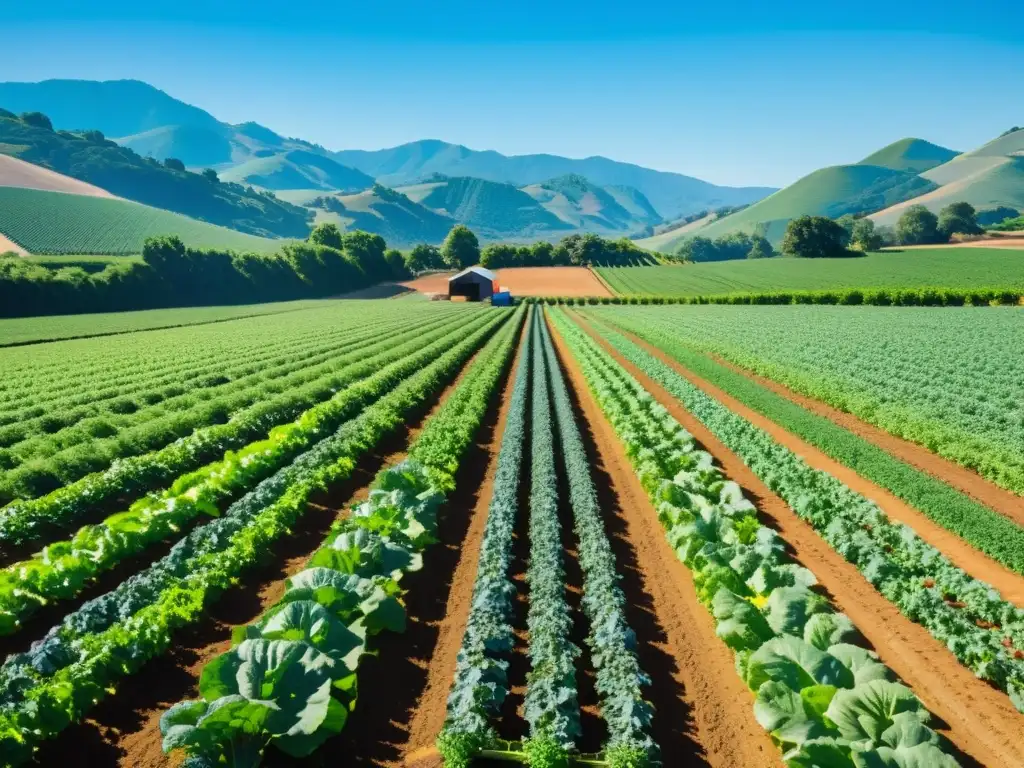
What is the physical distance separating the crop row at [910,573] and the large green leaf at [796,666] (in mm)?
2436

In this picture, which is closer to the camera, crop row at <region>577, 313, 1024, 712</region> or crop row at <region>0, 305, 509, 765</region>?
crop row at <region>0, 305, 509, 765</region>

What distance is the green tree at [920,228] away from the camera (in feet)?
351

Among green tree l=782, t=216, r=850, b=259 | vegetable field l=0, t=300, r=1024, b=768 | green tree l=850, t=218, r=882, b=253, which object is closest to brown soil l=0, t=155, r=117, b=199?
green tree l=782, t=216, r=850, b=259

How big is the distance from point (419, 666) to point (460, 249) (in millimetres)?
123412

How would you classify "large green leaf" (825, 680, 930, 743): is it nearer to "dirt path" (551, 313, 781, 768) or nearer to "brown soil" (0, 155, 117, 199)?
"dirt path" (551, 313, 781, 768)

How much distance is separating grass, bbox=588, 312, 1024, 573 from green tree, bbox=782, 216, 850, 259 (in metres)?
92.6

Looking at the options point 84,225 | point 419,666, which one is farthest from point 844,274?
point 84,225

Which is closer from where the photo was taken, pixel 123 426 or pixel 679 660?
pixel 679 660

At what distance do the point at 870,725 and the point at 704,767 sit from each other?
1729 mm

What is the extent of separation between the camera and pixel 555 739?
5895 millimetres

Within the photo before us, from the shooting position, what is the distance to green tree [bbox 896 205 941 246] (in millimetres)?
106875

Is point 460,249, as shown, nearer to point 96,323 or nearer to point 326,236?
point 326,236

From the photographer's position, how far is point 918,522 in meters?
11.9

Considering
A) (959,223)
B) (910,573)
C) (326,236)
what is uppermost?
(326,236)
